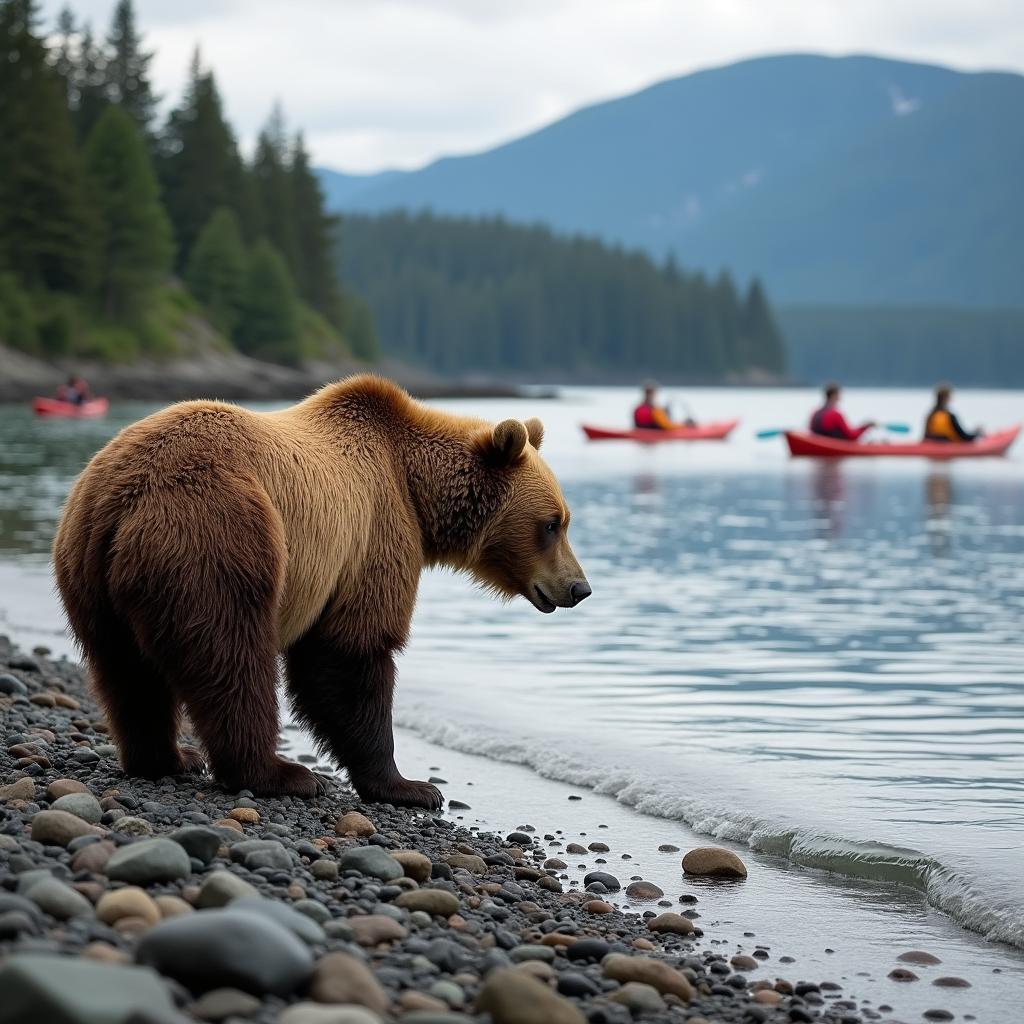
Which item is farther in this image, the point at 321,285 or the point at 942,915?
the point at 321,285

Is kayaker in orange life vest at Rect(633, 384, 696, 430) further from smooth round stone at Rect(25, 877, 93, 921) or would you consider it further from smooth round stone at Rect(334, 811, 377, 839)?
smooth round stone at Rect(25, 877, 93, 921)

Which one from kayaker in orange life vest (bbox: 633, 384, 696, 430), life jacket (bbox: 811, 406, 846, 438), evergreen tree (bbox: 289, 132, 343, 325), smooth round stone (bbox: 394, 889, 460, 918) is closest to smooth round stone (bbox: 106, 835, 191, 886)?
smooth round stone (bbox: 394, 889, 460, 918)

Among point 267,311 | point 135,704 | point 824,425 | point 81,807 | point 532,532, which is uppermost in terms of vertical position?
point 267,311

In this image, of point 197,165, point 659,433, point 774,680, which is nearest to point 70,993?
point 774,680

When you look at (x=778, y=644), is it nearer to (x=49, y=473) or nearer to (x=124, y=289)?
(x=49, y=473)

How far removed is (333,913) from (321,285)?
340ft

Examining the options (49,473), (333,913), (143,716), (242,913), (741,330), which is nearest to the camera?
(242,913)

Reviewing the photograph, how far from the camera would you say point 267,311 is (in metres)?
87.6

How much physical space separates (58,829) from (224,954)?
1.70 m

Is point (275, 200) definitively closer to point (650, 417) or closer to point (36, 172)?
point (36, 172)

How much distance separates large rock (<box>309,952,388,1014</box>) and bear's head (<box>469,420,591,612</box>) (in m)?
3.28

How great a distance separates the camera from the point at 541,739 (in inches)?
353

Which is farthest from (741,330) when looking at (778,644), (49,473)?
(778,644)

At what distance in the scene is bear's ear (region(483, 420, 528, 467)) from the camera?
6812 millimetres
